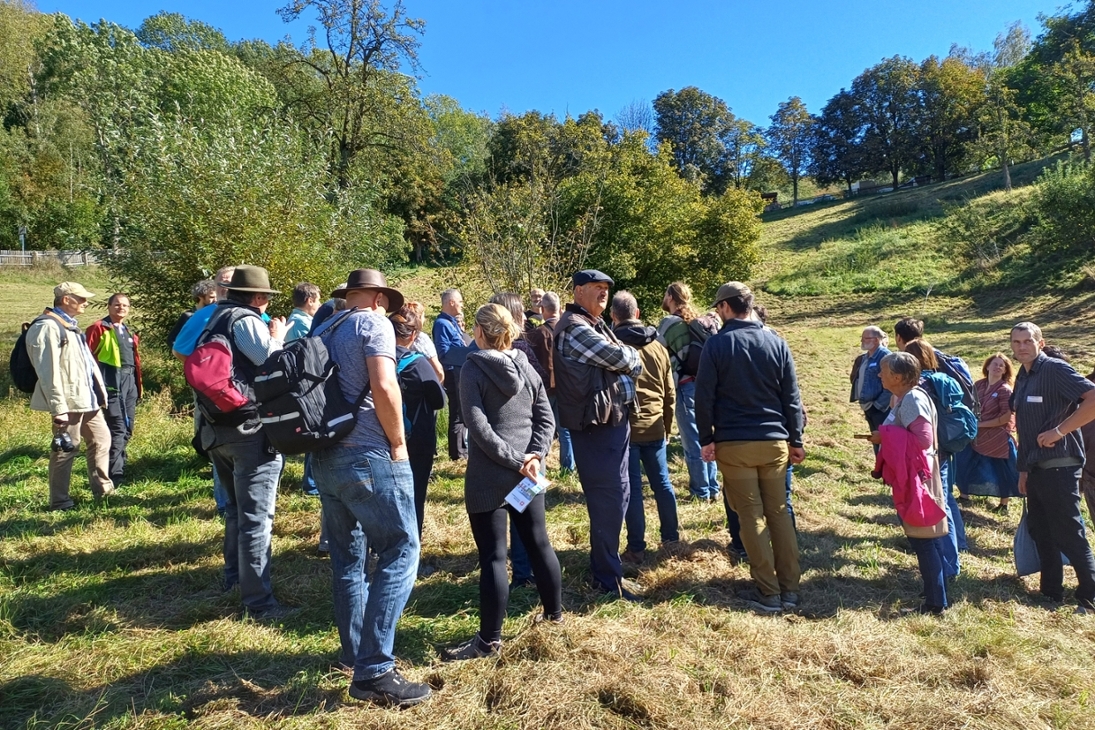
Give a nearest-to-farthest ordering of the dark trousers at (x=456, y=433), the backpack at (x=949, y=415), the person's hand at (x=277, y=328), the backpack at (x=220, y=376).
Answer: the backpack at (x=220, y=376)
the backpack at (x=949, y=415)
the person's hand at (x=277, y=328)
the dark trousers at (x=456, y=433)

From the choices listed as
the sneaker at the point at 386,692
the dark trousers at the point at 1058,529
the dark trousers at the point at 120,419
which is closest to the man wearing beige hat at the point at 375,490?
the sneaker at the point at 386,692

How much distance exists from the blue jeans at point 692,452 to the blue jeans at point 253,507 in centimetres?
366

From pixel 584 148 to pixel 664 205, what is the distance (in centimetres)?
302

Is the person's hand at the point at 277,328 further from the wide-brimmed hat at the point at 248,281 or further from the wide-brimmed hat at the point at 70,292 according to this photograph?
the wide-brimmed hat at the point at 70,292

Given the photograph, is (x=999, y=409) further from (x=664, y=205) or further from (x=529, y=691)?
(x=664, y=205)

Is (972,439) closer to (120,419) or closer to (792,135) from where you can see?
(120,419)

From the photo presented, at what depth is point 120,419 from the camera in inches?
276

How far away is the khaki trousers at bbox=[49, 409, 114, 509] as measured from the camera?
18.8 ft

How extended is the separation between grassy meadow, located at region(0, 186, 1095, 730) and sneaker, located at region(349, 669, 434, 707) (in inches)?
2.1

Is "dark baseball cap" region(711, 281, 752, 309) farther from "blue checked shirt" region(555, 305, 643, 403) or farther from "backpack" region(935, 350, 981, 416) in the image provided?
"backpack" region(935, 350, 981, 416)

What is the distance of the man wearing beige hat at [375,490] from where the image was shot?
2930 millimetres

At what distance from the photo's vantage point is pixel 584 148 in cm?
1906

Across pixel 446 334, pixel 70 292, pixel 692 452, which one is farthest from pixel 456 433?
pixel 70 292

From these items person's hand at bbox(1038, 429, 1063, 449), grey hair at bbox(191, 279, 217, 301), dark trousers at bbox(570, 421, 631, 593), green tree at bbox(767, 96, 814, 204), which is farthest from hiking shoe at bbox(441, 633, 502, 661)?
green tree at bbox(767, 96, 814, 204)
